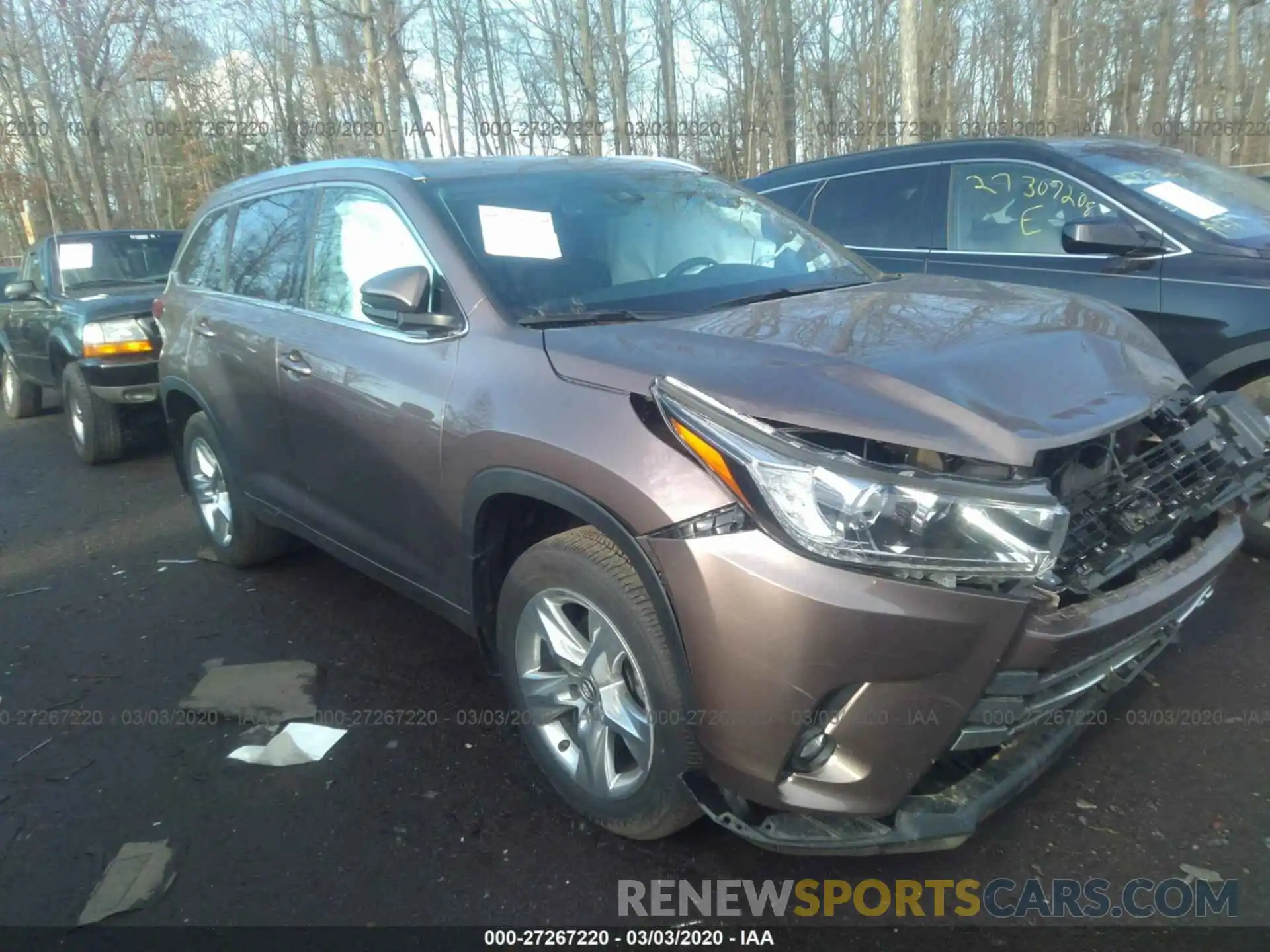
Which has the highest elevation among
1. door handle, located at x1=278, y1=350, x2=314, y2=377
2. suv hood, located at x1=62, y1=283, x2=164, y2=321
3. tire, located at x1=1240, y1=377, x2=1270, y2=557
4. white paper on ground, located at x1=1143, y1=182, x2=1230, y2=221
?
white paper on ground, located at x1=1143, y1=182, x2=1230, y2=221

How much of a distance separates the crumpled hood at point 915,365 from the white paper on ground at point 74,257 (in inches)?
285

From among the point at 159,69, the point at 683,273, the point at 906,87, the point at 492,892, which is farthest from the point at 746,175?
the point at 492,892

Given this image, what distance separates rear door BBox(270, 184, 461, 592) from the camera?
2988 mm

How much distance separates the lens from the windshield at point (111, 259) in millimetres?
8125

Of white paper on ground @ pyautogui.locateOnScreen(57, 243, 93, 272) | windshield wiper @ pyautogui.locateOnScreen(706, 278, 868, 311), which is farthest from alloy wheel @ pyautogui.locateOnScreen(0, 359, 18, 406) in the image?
windshield wiper @ pyautogui.locateOnScreen(706, 278, 868, 311)

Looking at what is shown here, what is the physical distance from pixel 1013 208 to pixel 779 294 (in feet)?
8.28

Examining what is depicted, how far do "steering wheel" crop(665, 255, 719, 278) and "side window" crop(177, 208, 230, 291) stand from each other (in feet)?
7.76

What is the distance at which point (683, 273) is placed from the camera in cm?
320

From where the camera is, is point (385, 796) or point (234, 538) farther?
point (234, 538)

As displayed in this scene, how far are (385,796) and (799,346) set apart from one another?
185 centimetres

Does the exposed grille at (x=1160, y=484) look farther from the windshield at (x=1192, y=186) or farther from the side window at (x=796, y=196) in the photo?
the side window at (x=796, y=196)

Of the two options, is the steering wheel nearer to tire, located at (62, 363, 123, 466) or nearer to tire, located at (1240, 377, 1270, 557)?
tire, located at (1240, 377, 1270, 557)

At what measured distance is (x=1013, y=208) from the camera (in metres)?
4.97

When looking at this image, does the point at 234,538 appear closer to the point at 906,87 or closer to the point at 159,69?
the point at 906,87
